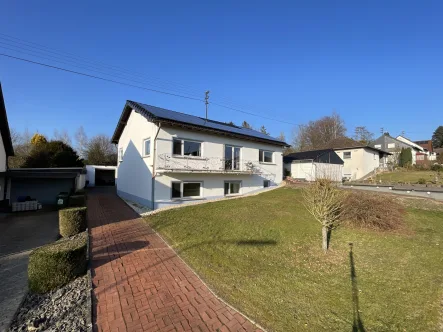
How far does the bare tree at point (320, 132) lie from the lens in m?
50.1

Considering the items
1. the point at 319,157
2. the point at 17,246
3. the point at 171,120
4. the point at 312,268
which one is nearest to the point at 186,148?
the point at 171,120

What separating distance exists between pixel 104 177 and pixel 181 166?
26.2 meters

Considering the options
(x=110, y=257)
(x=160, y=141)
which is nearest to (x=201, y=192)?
(x=160, y=141)

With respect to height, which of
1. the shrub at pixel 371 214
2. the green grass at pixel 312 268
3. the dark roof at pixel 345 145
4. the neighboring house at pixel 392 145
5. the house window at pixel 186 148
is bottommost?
the green grass at pixel 312 268

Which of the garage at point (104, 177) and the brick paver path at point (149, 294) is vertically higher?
the garage at point (104, 177)

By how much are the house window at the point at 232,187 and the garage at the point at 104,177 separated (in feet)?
83.1

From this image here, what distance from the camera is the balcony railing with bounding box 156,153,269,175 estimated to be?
41.8 ft

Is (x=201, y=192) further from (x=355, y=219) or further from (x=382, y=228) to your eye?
(x=382, y=228)

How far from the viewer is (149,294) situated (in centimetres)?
458

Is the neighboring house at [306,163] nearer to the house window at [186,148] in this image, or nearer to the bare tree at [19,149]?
the house window at [186,148]

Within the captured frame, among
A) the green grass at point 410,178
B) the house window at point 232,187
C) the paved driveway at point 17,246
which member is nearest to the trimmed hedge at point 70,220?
the paved driveway at point 17,246

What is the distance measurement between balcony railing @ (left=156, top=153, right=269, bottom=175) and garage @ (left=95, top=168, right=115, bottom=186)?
25.6m

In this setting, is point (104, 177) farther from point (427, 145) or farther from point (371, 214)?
point (427, 145)

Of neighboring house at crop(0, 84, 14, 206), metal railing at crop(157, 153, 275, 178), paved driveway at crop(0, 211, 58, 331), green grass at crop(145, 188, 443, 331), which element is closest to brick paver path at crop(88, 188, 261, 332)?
green grass at crop(145, 188, 443, 331)
